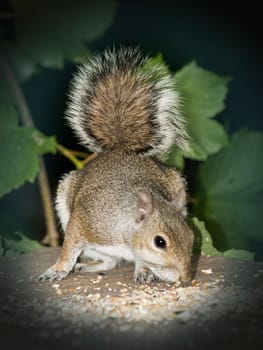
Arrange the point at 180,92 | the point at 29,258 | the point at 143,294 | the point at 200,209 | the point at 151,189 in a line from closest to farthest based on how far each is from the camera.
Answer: the point at 143,294 < the point at 151,189 < the point at 29,258 < the point at 180,92 < the point at 200,209

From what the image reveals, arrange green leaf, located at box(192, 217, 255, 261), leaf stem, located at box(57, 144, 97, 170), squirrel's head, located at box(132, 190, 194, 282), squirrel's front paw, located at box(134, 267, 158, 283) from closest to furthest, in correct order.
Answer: squirrel's head, located at box(132, 190, 194, 282) → squirrel's front paw, located at box(134, 267, 158, 283) → green leaf, located at box(192, 217, 255, 261) → leaf stem, located at box(57, 144, 97, 170)

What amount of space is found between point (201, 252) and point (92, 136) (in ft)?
1.45

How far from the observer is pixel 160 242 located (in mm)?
1513

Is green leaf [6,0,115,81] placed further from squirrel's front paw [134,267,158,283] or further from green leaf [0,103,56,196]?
squirrel's front paw [134,267,158,283]

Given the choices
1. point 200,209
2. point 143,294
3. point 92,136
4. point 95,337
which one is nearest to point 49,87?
point 92,136

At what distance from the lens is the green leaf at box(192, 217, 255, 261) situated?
70.2 inches

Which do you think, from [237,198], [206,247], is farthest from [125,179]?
[237,198]

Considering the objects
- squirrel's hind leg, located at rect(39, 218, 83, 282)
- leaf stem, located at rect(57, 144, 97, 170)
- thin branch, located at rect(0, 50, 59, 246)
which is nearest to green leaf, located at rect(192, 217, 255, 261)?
squirrel's hind leg, located at rect(39, 218, 83, 282)

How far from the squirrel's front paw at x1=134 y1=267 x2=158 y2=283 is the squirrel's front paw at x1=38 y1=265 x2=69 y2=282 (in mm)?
176

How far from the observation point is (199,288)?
4.90 ft

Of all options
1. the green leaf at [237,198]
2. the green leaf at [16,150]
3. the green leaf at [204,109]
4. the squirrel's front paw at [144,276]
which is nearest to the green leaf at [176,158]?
the green leaf at [204,109]

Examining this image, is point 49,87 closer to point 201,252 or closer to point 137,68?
point 137,68

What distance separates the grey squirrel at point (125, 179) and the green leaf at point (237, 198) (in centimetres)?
26

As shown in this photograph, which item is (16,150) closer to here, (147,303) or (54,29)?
(54,29)
